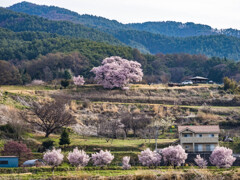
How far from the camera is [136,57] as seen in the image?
4373 inches

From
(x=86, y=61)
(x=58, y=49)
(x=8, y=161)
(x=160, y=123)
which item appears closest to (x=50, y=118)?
(x=160, y=123)

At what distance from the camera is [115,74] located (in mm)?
72188

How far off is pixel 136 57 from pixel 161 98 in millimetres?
44939

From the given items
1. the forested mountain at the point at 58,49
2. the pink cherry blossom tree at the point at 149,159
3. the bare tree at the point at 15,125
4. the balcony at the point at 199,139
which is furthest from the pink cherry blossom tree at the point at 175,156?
the forested mountain at the point at 58,49

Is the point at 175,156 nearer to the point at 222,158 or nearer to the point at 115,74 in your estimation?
the point at 222,158

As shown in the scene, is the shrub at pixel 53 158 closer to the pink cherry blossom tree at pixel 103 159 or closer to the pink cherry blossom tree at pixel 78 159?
the pink cherry blossom tree at pixel 78 159

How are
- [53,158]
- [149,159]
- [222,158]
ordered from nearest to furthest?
[53,158] < [149,159] < [222,158]

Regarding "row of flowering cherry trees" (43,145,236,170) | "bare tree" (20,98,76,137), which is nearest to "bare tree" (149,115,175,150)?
"bare tree" (20,98,76,137)

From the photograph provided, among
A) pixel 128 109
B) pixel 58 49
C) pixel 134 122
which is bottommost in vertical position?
pixel 134 122

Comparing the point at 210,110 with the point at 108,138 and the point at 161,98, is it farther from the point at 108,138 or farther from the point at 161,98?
the point at 108,138

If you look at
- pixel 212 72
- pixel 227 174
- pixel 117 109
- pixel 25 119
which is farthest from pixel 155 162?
pixel 212 72

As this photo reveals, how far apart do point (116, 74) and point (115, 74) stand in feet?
0.55

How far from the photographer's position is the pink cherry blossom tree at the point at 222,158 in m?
35.7

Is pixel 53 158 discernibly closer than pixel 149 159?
Yes
